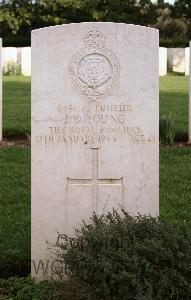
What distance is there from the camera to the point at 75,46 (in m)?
5.06

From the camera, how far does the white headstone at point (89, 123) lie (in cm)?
507

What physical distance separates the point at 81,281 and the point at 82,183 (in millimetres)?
970

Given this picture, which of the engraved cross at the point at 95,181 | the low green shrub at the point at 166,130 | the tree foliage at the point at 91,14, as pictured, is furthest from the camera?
the tree foliage at the point at 91,14

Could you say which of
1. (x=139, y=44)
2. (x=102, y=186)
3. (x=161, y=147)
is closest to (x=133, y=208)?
(x=102, y=186)

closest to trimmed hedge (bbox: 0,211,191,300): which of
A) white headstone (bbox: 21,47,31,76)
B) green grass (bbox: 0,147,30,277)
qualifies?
green grass (bbox: 0,147,30,277)

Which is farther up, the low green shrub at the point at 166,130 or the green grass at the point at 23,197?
the low green shrub at the point at 166,130

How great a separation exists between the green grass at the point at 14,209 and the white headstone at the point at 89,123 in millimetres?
425

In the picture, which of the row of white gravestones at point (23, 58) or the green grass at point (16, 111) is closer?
the green grass at point (16, 111)

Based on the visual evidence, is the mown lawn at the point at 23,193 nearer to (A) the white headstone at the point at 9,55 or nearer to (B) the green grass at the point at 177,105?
(B) the green grass at the point at 177,105

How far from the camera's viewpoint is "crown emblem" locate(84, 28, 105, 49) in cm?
505

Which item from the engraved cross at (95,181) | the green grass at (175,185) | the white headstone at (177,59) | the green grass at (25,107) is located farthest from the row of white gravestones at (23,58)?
the engraved cross at (95,181)

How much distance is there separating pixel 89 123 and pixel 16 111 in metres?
9.01

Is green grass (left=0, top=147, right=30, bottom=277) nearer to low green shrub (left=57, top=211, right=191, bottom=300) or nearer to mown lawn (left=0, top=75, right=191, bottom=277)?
mown lawn (left=0, top=75, right=191, bottom=277)

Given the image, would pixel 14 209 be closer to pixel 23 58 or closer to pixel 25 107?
pixel 25 107
